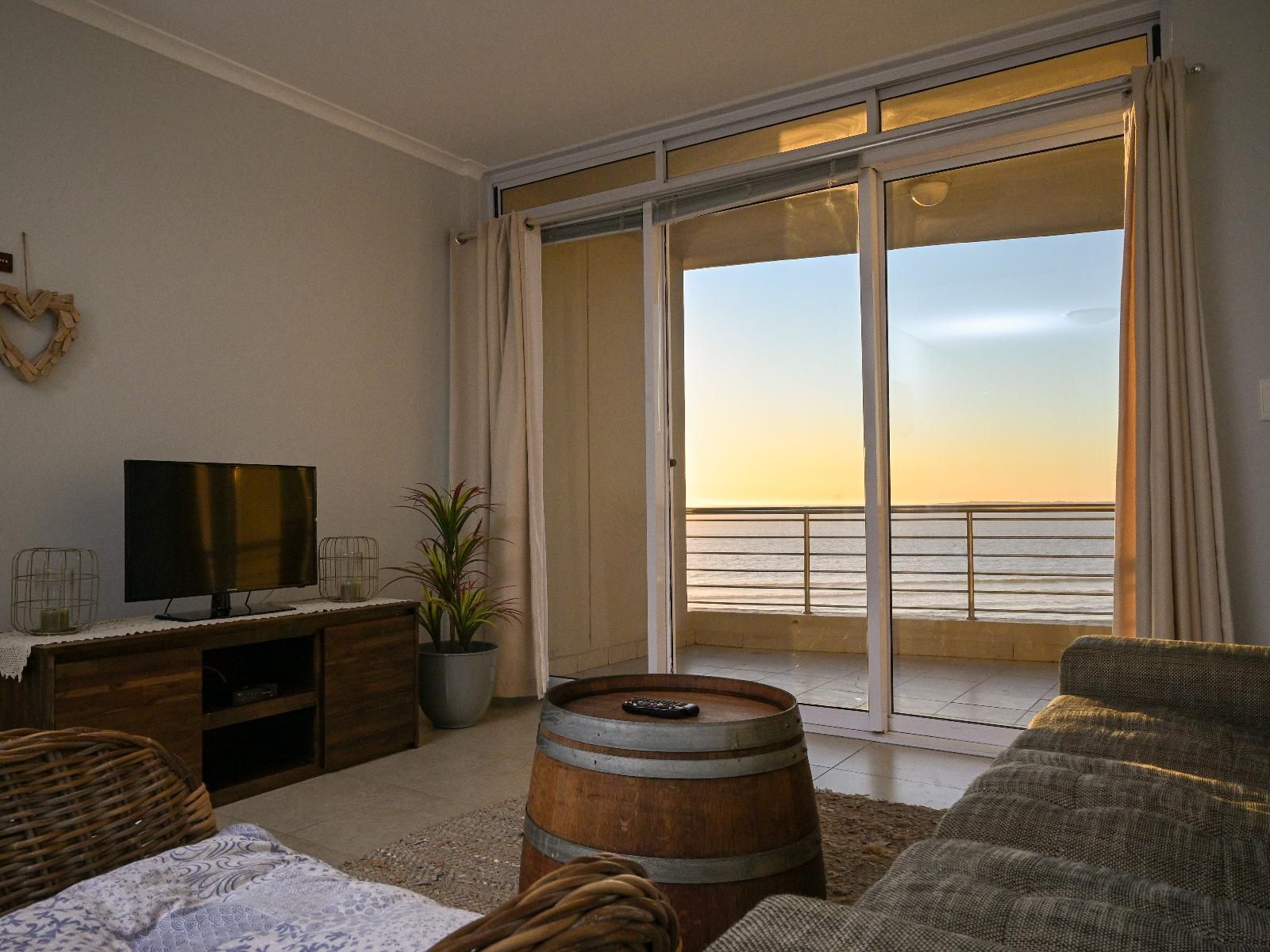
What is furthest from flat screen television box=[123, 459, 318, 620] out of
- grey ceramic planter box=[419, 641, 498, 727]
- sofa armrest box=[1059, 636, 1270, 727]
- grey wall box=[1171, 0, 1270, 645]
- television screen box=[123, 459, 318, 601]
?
grey wall box=[1171, 0, 1270, 645]

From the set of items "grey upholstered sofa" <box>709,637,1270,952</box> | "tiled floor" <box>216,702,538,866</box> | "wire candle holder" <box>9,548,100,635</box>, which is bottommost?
"tiled floor" <box>216,702,538,866</box>

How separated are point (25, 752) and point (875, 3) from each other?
3.47 metres

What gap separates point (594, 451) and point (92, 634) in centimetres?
303

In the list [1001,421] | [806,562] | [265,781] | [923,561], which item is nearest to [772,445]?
[806,562]

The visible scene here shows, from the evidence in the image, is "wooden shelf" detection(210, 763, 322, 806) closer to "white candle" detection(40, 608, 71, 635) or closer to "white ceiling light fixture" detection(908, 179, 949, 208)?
"white candle" detection(40, 608, 71, 635)

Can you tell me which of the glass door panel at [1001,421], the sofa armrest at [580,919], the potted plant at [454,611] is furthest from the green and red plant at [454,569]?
the sofa armrest at [580,919]

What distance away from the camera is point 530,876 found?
1.68 m

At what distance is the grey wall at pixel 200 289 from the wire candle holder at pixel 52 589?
0.05 meters

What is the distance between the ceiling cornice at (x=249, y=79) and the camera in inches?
135

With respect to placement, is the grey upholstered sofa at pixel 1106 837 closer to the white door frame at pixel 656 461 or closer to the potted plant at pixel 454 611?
the white door frame at pixel 656 461

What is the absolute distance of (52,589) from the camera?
3195mm

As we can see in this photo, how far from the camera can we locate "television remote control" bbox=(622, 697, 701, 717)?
1.77 meters

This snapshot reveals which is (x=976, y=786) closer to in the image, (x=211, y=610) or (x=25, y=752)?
(x=25, y=752)

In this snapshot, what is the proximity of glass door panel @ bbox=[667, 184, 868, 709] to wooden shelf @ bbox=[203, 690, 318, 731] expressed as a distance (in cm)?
179
